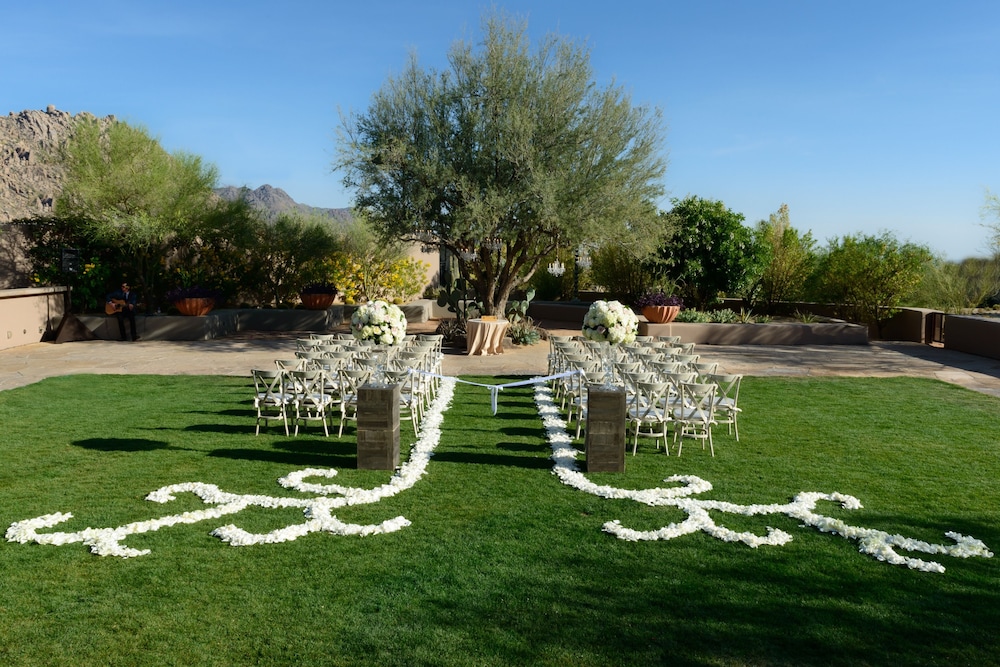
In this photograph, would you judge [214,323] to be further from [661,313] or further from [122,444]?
Result: [122,444]

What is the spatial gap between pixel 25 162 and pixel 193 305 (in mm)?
40035

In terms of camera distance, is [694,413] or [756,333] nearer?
[694,413]

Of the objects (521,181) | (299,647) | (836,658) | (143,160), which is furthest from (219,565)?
(143,160)

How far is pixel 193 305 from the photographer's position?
2067cm

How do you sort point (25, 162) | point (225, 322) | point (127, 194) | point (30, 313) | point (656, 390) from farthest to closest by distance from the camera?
point (25, 162)
point (225, 322)
point (127, 194)
point (30, 313)
point (656, 390)

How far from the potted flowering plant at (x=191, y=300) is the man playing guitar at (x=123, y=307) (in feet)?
3.94

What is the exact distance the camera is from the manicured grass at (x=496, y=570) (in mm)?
4102

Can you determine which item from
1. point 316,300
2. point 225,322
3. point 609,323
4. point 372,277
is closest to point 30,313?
point 225,322

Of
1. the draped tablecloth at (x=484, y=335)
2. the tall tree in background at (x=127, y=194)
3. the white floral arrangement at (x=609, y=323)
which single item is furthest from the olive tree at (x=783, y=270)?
the tall tree in background at (x=127, y=194)

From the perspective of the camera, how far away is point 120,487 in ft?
22.8

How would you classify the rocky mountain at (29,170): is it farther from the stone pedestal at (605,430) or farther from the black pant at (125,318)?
the stone pedestal at (605,430)

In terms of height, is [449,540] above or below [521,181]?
below

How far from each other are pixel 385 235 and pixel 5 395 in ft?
29.1

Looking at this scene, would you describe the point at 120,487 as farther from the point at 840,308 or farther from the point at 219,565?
the point at 840,308
